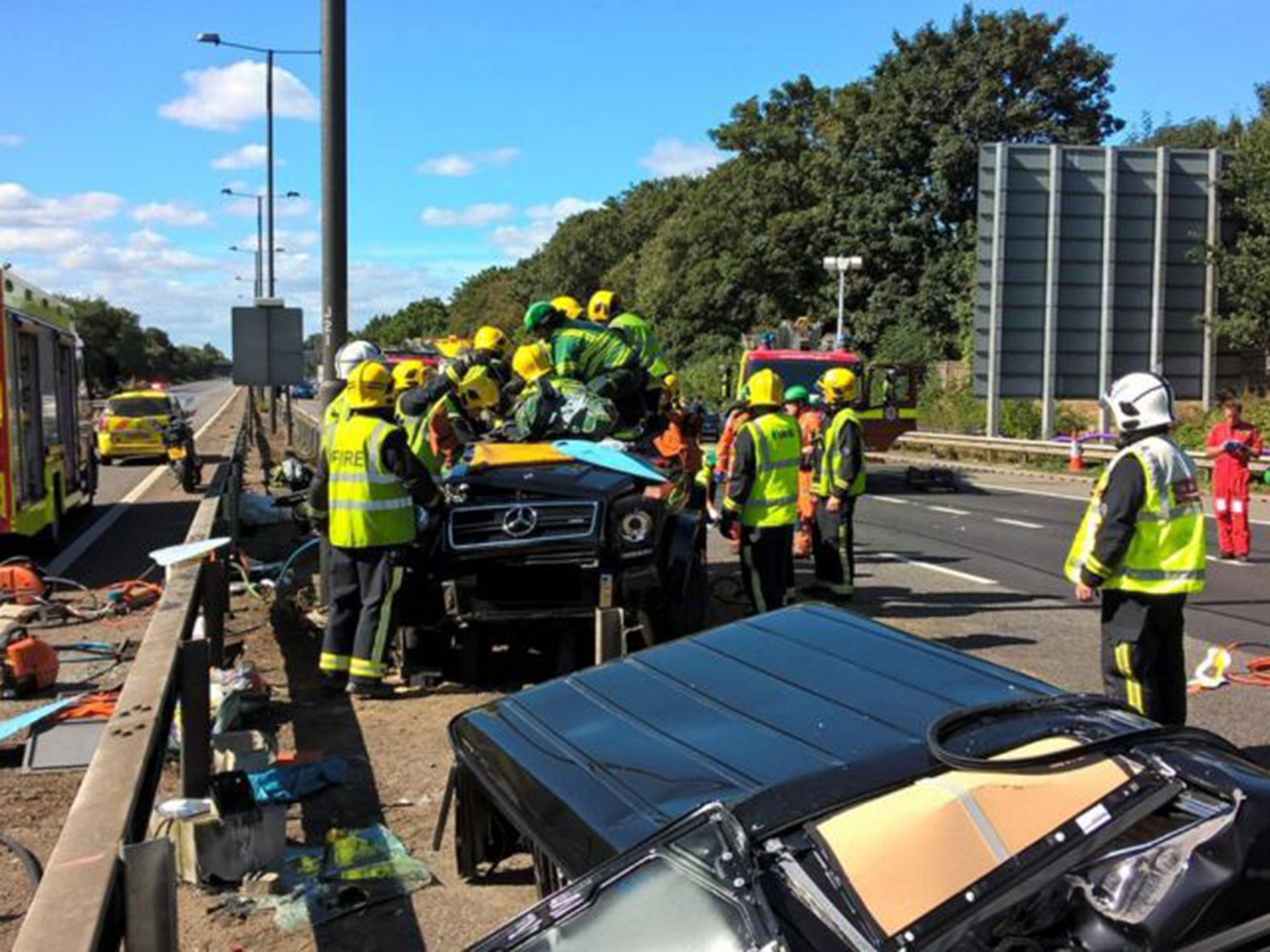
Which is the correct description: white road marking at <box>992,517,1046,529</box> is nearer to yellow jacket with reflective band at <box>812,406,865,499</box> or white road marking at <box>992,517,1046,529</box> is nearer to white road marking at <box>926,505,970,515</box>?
white road marking at <box>926,505,970,515</box>

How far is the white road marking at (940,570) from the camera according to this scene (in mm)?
11422

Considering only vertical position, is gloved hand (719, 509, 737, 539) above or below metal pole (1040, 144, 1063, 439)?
below

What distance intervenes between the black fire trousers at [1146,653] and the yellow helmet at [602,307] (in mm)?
6004

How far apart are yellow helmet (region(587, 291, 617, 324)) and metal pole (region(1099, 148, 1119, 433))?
56.7 feet

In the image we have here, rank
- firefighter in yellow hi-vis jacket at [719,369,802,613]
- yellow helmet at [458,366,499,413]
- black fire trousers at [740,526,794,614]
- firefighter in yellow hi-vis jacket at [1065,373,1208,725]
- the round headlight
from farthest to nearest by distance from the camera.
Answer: yellow helmet at [458,366,499,413]
black fire trousers at [740,526,794,614]
firefighter in yellow hi-vis jacket at [719,369,802,613]
the round headlight
firefighter in yellow hi-vis jacket at [1065,373,1208,725]

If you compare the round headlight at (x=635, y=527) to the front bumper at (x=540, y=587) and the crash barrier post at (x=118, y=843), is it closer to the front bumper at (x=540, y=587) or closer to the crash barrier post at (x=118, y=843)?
the front bumper at (x=540, y=587)

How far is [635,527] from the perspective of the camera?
675 cm

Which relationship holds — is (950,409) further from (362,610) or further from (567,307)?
(362,610)

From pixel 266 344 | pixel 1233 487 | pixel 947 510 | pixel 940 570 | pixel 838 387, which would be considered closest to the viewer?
pixel 838 387

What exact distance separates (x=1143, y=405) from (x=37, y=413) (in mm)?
11116

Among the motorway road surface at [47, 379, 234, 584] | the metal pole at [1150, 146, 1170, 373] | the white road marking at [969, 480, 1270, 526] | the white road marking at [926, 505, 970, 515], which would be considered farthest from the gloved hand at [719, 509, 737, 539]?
the metal pole at [1150, 146, 1170, 373]

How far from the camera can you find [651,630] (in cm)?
707

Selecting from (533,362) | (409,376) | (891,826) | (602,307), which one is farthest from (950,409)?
(891,826)

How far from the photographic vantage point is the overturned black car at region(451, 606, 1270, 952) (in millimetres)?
2086
